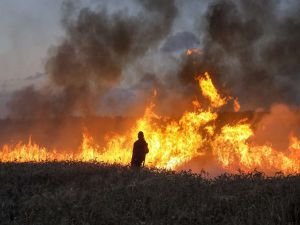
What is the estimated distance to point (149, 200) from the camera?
13578mm

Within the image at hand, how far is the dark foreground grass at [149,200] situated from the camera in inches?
462

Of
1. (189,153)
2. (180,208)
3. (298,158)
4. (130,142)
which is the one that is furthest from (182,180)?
(130,142)

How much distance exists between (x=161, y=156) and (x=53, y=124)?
314 feet

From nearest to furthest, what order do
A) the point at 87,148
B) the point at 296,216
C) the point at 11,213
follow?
the point at 296,216, the point at 11,213, the point at 87,148

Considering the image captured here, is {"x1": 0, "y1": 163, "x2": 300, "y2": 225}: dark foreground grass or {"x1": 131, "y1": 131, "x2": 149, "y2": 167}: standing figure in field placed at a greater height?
{"x1": 131, "y1": 131, "x2": 149, "y2": 167}: standing figure in field

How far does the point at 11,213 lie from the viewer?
41.6 ft

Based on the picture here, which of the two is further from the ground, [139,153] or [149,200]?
→ [139,153]

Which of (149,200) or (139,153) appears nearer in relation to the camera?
(149,200)

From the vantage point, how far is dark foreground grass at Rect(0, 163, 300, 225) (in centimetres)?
1173

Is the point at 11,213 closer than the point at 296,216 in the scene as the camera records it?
No

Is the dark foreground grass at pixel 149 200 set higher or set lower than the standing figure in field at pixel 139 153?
lower

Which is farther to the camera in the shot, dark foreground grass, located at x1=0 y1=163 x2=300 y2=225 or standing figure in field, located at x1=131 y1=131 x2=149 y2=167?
standing figure in field, located at x1=131 y1=131 x2=149 y2=167

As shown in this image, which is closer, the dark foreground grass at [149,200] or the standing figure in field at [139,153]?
the dark foreground grass at [149,200]

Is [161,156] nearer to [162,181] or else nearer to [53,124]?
[162,181]
